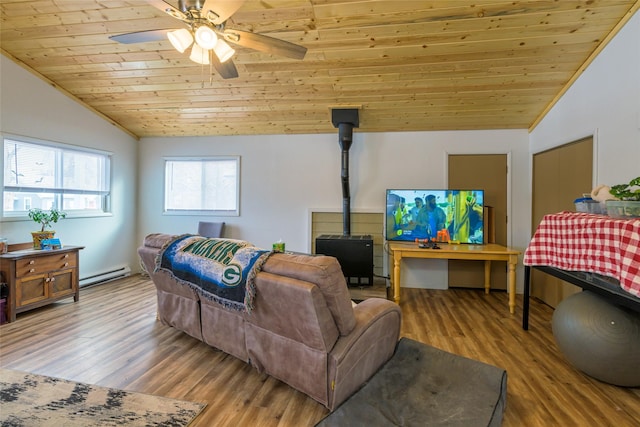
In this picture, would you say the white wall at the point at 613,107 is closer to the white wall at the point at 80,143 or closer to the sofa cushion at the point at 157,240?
the sofa cushion at the point at 157,240

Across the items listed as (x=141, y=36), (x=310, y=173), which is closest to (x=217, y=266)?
(x=141, y=36)

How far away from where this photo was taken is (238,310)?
1989 mm

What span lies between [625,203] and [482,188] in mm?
2576

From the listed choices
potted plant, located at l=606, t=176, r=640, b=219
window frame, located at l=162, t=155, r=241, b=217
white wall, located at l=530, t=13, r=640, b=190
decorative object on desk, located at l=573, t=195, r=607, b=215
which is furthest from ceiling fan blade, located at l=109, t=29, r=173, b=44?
white wall, located at l=530, t=13, r=640, b=190

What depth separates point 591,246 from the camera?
1.98 metres

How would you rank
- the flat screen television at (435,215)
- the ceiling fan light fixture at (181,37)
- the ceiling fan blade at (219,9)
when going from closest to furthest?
the ceiling fan blade at (219,9) < the ceiling fan light fixture at (181,37) < the flat screen television at (435,215)

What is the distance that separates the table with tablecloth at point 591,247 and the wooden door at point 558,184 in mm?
976

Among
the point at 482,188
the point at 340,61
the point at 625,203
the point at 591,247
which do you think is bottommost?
the point at 591,247

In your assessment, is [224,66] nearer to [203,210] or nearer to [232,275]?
[232,275]

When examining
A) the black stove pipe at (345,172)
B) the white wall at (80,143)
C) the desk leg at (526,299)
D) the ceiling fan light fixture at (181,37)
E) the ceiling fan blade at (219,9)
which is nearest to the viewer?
the ceiling fan blade at (219,9)

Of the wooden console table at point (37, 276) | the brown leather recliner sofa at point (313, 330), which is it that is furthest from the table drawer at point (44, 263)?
the brown leather recliner sofa at point (313, 330)

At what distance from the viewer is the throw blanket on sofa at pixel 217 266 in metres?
1.89

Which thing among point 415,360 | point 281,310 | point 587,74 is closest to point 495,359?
point 415,360

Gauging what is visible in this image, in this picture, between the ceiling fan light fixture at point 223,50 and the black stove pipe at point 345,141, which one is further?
the black stove pipe at point 345,141
